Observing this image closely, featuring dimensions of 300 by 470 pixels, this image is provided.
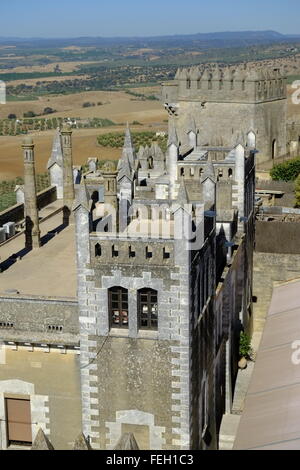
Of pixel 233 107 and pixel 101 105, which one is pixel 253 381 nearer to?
pixel 233 107

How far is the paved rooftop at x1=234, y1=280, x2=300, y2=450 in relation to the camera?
18391mm

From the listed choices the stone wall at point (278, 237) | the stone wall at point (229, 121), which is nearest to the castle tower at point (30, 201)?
the stone wall at point (278, 237)

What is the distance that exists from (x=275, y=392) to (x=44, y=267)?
8609 mm

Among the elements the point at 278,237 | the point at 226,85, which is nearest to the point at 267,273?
the point at 278,237

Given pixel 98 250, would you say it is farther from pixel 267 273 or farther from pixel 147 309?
pixel 267 273

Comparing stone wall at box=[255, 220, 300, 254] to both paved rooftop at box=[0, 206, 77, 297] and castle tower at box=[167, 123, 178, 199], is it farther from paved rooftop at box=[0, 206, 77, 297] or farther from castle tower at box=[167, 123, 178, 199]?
paved rooftop at box=[0, 206, 77, 297]

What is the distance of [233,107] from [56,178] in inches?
851

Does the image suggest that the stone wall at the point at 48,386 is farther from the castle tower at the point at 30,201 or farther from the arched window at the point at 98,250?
the castle tower at the point at 30,201

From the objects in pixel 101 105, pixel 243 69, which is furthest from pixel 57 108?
pixel 243 69

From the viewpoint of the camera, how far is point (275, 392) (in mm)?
20906

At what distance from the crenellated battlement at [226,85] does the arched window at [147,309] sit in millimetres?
38098

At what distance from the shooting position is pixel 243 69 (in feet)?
179

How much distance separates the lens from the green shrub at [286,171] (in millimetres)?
52875

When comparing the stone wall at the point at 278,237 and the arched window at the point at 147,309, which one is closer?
the arched window at the point at 147,309
